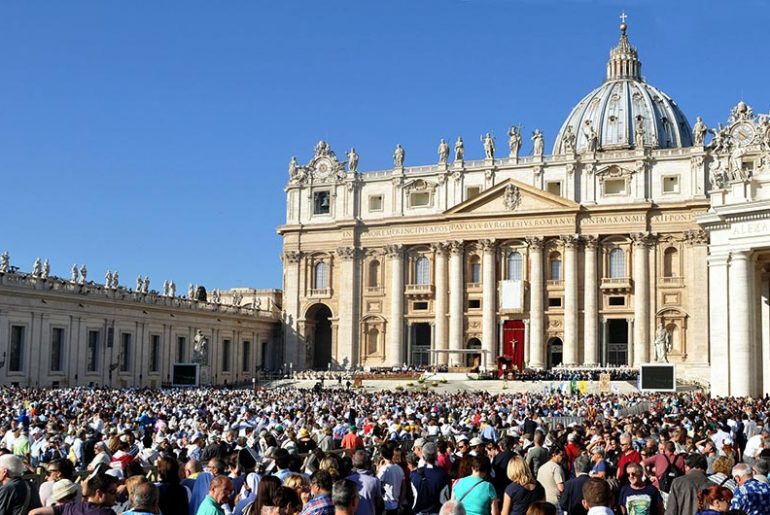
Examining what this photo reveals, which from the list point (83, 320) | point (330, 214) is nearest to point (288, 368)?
point (330, 214)

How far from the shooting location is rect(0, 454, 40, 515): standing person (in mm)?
9141

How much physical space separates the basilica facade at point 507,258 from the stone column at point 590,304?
9 cm

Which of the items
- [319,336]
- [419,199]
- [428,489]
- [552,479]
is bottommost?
[428,489]

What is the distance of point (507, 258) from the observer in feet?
247

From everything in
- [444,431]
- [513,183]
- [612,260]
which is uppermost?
[513,183]

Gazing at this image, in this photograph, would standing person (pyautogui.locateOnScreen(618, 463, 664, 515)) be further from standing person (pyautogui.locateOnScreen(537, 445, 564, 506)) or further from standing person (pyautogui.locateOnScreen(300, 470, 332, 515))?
standing person (pyautogui.locateOnScreen(300, 470, 332, 515))

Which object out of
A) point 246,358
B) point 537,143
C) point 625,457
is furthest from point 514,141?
point 625,457

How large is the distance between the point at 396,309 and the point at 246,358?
1325cm

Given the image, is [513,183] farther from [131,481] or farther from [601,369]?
[131,481]

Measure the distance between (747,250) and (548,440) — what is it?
2221 centimetres

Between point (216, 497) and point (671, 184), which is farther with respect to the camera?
point (671, 184)

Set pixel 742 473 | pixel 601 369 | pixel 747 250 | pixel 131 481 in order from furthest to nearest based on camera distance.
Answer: pixel 601 369 < pixel 747 250 < pixel 742 473 < pixel 131 481

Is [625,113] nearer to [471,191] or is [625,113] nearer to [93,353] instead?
[471,191]

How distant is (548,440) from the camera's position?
18.1m
